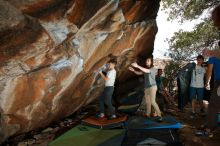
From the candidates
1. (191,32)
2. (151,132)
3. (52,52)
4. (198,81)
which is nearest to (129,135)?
(151,132)

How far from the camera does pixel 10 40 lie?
573cm

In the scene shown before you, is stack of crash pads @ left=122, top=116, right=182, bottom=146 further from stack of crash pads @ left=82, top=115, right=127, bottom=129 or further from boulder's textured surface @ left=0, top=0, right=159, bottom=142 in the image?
boulder's textured surface @ left=0, top=0, right=159, bottom=142

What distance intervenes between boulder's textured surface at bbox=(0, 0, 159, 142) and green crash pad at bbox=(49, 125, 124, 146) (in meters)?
0.95

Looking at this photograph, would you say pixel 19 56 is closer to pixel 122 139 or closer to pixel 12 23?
pixel 12 23

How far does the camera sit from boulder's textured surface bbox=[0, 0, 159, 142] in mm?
5848

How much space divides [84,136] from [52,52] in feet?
6.85

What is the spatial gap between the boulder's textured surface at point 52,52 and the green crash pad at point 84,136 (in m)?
0.95

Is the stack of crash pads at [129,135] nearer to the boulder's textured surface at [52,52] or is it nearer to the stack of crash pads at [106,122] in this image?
the stack of crash pads at [106,122]

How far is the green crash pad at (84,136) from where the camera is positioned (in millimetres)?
6242

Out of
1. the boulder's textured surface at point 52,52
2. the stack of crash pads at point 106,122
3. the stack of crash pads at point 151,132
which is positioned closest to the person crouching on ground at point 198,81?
the stack of crash pads at point 151,132

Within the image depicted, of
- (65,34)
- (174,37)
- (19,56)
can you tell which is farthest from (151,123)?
(174,37)

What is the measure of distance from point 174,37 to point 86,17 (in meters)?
6.84

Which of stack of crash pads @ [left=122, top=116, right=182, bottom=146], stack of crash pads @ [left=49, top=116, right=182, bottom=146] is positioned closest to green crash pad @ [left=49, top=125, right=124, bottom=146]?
stack of crash pads @ [left=49, top=116, right=182, bottom=146]

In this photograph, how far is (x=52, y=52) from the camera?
659cm
